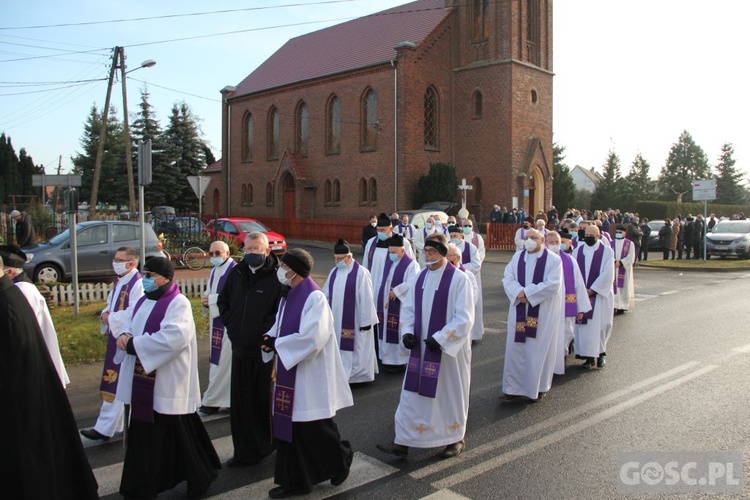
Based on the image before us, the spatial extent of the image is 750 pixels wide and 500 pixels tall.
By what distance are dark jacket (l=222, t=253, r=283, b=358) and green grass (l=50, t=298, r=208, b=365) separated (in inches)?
182

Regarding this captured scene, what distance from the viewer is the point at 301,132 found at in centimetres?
3925

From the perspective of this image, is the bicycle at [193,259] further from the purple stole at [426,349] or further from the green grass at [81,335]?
the purple stole at [426,349]

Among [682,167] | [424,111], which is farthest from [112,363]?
[682,167]

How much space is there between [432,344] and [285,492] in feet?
5.43

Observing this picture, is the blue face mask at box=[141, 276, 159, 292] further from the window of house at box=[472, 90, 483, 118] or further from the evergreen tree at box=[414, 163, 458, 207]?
the window of house at box=[472, 90, 483, 118]

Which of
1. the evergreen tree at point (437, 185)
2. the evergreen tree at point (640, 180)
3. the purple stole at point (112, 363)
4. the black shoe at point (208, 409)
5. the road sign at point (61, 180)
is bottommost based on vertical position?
the black shoe at point (208, 409)

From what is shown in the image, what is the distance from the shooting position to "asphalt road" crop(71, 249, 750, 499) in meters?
4.90

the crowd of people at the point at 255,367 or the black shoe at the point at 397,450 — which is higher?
the crowd of people at the point at 255,367

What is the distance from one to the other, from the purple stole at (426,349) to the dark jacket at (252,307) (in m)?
1.26

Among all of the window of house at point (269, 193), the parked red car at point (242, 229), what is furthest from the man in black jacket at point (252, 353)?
the window of house at point (269, 193)

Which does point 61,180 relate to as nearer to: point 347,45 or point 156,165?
point 347,45

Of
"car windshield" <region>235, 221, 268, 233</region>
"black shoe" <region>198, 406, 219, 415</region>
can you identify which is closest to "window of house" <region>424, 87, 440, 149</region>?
"car windshield" <region>235, 221, 268, 233</region>

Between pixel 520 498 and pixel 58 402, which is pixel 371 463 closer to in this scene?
pixel 520 498

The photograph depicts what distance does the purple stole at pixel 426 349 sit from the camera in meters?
5.43
